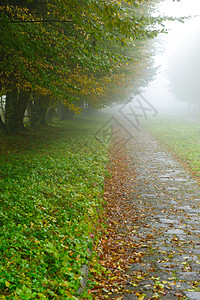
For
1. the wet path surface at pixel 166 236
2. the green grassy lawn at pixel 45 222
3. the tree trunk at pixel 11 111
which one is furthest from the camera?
the tree trunk at pixel 11 111

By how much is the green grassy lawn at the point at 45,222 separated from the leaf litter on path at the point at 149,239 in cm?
45

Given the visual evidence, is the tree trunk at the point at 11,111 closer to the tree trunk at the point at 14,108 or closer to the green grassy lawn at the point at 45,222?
the tree trunk at the point at 14,108

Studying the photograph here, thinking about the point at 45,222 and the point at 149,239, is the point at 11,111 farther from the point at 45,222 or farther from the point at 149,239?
the point at 149,239

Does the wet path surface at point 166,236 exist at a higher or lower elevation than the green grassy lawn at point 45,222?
lower

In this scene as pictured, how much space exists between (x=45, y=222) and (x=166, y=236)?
2448 millimetres

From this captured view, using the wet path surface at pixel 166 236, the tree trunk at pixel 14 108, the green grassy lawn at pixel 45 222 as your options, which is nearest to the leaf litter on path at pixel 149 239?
the wet path surface at pixel 166 236

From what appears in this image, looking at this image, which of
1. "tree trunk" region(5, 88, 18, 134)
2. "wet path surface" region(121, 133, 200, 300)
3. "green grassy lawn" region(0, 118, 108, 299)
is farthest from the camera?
"tree trunk" region(5, 88, 18, 134)

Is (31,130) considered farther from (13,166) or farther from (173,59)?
(173,59)

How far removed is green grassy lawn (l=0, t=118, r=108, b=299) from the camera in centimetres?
367

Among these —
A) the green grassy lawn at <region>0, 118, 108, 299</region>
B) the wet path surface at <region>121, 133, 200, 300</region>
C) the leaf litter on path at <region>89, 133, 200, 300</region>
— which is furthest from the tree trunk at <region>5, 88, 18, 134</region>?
the wet path surface at <region>121, 133, 200, 300</region>

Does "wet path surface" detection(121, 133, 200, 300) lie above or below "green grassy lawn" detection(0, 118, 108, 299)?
below

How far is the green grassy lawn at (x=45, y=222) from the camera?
367cm

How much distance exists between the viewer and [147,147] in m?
17.6

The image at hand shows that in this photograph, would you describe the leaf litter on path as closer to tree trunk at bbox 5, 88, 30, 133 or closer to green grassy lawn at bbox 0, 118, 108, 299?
green grassy lawn at bbox 0, 118, 108, 299
